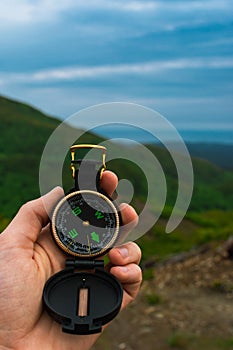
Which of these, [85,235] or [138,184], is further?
[138,184]

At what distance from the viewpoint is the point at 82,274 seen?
→ 3.57m

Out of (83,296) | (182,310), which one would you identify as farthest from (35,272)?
(182,310)

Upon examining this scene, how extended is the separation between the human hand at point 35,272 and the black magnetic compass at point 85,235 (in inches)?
3.4

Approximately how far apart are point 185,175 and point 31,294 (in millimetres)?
1326

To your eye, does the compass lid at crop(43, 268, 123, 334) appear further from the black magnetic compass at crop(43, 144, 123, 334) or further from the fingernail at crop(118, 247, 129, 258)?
the fingernail at crop(118, 247, 129, 258)

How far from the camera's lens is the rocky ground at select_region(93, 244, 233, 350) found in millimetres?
7805

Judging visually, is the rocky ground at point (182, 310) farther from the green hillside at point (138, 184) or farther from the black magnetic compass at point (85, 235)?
the black magnetic compass at point (85, 235)

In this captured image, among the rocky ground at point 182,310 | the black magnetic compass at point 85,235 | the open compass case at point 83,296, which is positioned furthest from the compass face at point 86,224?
the rocky ground at point 182,310

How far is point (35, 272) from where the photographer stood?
139 inches

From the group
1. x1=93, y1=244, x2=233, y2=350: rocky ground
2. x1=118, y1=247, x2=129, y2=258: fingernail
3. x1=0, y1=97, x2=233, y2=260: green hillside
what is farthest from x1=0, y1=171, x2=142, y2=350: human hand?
x1=93, y1=244, x2=233, y2=350: rocky ground

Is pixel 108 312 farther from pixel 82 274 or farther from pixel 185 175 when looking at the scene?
pixel 185 175

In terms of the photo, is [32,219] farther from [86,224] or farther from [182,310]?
[182,310]

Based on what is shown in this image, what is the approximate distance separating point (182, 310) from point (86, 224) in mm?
5779

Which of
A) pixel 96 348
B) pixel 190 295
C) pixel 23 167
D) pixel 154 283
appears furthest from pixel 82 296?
pixel 23 167
